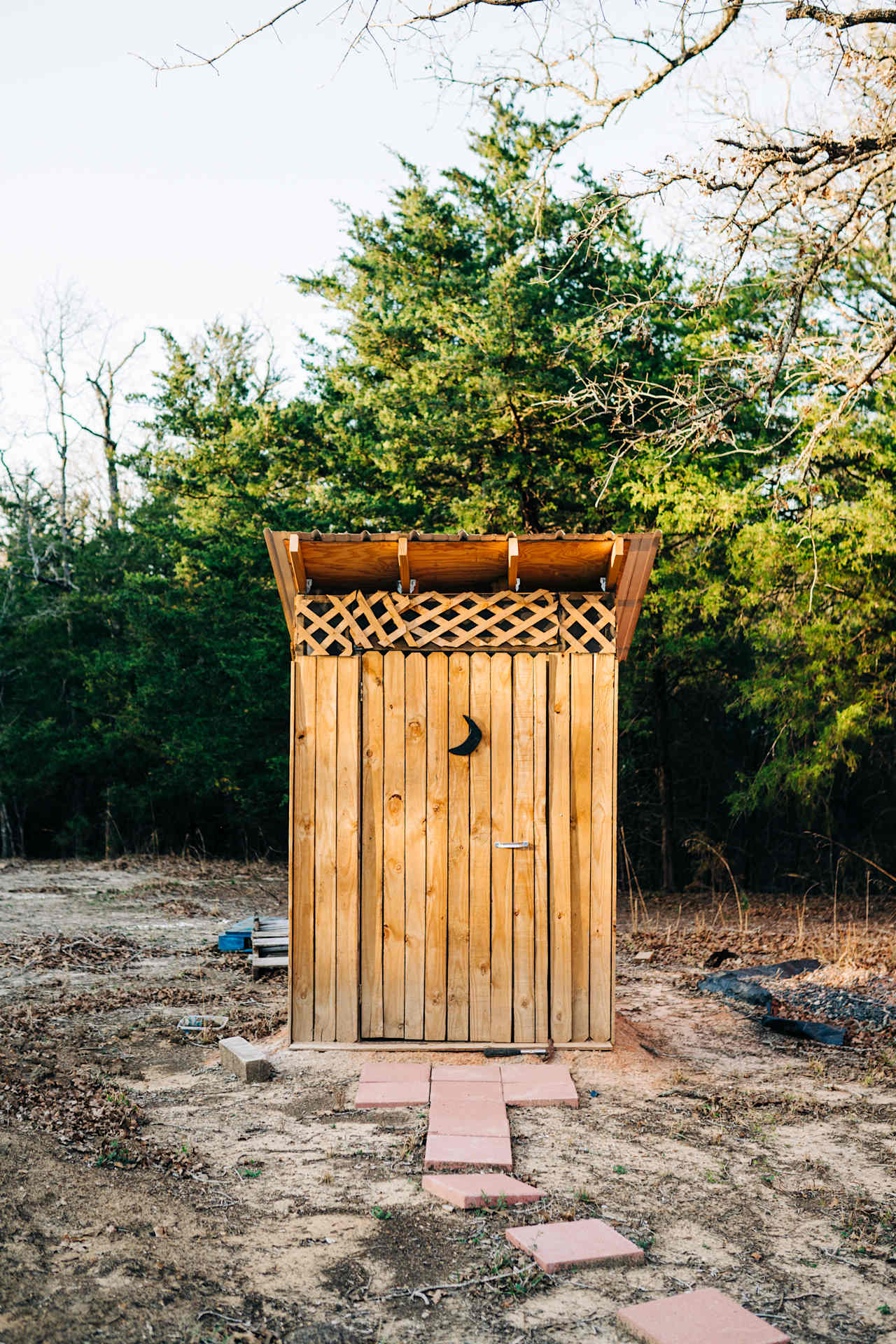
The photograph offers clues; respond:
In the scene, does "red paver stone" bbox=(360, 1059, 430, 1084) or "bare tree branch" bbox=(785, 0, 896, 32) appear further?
"bare tree branch" bbox=(785, 0, 896, 32)

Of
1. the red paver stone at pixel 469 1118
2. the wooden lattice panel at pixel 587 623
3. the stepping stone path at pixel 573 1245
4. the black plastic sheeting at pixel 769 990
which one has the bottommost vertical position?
the black plastic sheeting at pixel 769 990

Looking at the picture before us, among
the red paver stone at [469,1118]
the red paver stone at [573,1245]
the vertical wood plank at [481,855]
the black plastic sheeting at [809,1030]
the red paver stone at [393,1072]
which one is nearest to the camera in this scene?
the red paver stone at [573,1245]

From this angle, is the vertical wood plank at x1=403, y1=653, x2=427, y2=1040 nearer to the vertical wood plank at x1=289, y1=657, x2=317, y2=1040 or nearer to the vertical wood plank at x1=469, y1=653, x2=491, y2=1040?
the vertical wood plank at x1=469, y1=653, x2=491, y2=1040

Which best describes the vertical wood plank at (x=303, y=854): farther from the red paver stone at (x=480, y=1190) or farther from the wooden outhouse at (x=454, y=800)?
the red paver stone at (x=480, y=1190)

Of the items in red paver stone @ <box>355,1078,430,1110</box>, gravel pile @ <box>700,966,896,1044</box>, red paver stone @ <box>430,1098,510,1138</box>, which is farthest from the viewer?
gravel pile @ <box>700,966,896,1044</box>

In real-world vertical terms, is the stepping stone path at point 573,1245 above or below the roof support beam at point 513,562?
below

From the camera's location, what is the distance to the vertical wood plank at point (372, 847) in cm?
541

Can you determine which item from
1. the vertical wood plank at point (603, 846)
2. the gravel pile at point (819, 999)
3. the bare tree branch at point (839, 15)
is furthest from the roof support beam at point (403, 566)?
the gravel pile at point (819, 999)

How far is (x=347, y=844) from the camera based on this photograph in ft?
18.0

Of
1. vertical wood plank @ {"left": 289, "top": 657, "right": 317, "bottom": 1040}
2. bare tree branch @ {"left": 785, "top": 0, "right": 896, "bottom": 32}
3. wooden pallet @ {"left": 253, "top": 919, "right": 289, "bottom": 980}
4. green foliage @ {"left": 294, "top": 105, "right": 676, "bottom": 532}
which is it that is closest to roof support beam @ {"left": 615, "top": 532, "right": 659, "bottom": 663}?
vertical wood plank @ {"left": 289, "top": 657, "right": 317, "bottom": 1040}

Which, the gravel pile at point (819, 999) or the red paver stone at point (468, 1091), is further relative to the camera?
the gravel pile at point (819, 999)

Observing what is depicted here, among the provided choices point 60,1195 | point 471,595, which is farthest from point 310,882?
point 60,1195

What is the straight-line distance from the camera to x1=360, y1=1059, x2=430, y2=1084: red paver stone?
4.92m

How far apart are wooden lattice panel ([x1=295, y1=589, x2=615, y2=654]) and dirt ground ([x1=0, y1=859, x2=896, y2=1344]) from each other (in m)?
2.21
